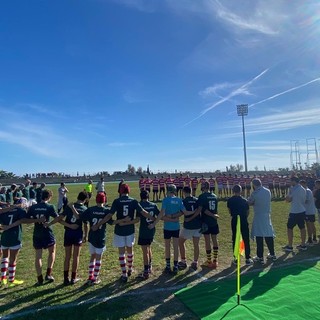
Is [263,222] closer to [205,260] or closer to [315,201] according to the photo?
[205,260]

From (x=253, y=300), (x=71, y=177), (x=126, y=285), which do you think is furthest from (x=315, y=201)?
(x=71, y=177)

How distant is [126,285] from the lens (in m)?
6.73

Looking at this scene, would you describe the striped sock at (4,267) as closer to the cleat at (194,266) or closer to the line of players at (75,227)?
the line of players at (75,227)

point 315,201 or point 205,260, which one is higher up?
point 315,201

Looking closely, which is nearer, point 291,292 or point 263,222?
point 291,292

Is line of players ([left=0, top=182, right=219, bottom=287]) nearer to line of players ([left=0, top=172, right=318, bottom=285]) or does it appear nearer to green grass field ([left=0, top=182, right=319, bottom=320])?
line of players ([left=0, top=172, right=318, bottom=285])

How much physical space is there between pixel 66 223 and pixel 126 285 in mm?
1949

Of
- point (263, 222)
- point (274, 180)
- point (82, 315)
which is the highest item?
point (274, 180)

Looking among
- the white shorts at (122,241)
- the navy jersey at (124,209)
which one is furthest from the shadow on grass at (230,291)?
the navy jersey at (124,209)

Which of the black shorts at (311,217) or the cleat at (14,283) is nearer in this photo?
the cleat at (14,283)

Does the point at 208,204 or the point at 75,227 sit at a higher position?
the point at 208,204

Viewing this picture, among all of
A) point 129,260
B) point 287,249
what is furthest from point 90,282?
point 287,249

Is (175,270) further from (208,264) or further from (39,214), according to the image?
(39,214)

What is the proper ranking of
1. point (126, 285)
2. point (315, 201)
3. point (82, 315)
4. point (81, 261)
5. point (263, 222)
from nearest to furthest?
point (82, 315) < point (126, 285) < point (263, 222) < point (81, 261) < point (315, 201)
